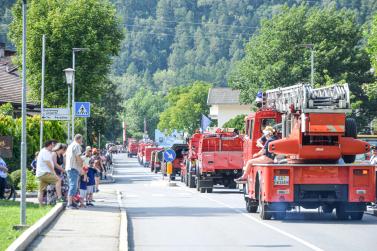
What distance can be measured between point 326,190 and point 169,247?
6948 mm

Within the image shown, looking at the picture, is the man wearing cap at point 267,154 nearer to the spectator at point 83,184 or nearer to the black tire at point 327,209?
the black tire at point 327,209

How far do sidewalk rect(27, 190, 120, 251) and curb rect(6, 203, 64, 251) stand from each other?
11 centimetres

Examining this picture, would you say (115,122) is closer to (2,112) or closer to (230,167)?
(2,112)

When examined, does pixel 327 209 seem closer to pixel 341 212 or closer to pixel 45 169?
pixel 341 212

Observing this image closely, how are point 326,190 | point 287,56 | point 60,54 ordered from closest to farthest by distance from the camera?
point 326,190 < point 60,54 < point 287,56

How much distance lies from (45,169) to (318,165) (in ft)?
23.4

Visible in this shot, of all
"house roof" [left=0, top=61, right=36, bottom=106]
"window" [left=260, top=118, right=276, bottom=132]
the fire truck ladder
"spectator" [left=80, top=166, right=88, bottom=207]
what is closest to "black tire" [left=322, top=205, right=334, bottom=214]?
the fire truck ladder

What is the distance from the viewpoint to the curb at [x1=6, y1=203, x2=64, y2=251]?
15781mm

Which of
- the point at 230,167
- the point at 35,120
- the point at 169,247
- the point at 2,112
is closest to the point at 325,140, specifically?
the point at 169,247

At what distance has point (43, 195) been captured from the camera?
28734 millimetres

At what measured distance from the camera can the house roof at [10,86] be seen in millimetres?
64662

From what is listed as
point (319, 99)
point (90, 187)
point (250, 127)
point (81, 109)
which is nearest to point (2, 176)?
point (90, 187)

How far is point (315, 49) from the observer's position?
7994 cm

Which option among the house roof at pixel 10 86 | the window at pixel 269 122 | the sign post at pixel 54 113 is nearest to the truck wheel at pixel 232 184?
the sign post at pixel 54 113
